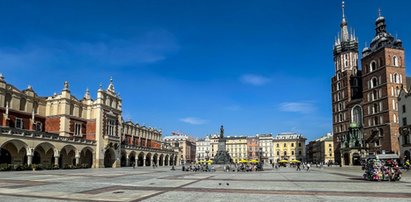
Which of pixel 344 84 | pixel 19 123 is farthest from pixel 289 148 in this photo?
pixel 19 123

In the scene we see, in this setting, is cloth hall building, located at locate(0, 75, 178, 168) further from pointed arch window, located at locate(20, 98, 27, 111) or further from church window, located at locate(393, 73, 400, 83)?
church window, located at locate(393, 73, 400, 83)

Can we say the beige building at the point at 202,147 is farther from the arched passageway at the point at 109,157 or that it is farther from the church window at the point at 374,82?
the arched passageway at the point at 109,157

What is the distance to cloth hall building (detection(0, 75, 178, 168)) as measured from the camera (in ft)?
157

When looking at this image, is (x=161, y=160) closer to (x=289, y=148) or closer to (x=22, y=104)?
(x=22, y=104)

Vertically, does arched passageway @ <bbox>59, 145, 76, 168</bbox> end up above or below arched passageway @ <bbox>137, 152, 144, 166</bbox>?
above

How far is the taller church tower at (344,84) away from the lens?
10194 centimetres

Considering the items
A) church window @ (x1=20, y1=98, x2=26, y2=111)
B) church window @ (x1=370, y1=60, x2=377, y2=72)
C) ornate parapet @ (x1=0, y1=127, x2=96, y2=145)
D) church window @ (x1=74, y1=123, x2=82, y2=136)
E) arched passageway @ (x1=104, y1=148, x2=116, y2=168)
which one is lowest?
arched passageway @ (x1=104, y1=148, x2=116, y2=168)

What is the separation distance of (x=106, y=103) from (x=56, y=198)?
59.1 metres

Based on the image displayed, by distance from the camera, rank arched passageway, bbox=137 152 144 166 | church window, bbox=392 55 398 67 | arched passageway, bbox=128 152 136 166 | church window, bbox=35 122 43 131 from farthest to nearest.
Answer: arched passageway, bbox=137 152 144 166 → church window, bbox=392 55 398 67 → arched passageway, bbox=128 152 136 166 → church window, bbox=35 122 43 131

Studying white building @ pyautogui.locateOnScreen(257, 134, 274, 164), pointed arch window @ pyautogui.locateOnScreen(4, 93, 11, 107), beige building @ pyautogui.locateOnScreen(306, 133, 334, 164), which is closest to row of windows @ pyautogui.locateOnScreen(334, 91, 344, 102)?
beige building @ pyautogui.locateOnScreen(306, 133, 334, 164)

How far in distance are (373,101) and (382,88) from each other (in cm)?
472

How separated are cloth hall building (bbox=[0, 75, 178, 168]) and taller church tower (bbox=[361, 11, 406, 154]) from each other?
57605 millimetres

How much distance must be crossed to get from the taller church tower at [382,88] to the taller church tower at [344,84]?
10696mm

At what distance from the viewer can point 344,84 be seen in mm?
104125
